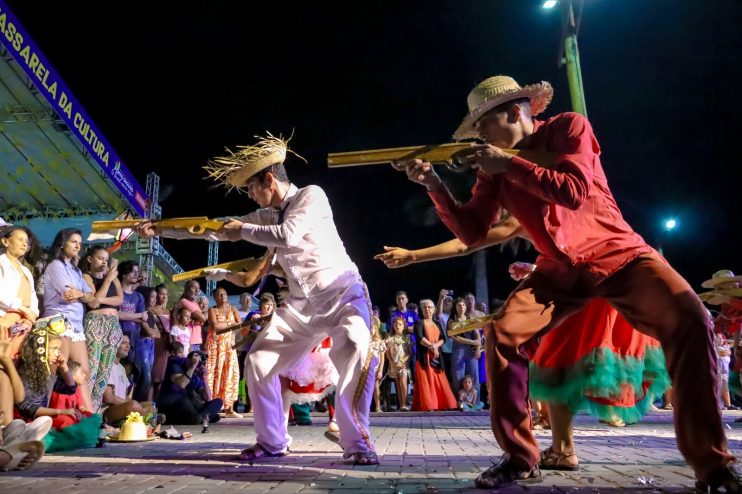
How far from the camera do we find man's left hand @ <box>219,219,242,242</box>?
4.21 m

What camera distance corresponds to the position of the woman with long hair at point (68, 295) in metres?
6.16

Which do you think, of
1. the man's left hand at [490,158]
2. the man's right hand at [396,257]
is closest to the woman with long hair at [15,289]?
the man's right hand at [396,257]

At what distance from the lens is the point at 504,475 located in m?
2.92

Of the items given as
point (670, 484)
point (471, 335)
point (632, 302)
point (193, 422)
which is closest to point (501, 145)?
point (632, 302)

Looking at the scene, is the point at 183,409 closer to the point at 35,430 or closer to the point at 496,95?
the point at 35,430

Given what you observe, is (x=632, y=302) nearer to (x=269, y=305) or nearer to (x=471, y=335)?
(x=269, y=305)

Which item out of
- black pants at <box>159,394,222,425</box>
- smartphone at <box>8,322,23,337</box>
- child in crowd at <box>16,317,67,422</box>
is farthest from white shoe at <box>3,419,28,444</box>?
black pants at <box>159,394,222,425</box>

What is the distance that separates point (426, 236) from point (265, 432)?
90.9ft

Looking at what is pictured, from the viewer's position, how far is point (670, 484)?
2.88 meters

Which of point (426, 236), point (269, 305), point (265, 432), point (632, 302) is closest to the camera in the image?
point (632, 302)

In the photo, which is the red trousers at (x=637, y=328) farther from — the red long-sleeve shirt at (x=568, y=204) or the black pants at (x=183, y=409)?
the black pants at (x=183, y=409)

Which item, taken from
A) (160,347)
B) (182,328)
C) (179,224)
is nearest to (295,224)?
(179,224)

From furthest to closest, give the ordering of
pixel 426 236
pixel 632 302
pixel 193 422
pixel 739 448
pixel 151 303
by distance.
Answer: pixel 426 236 → pixel 151 303 → pixel 193 422 → pixel 739 448 → pixel 632 302

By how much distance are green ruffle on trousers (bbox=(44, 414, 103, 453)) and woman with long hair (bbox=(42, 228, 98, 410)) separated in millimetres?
655
